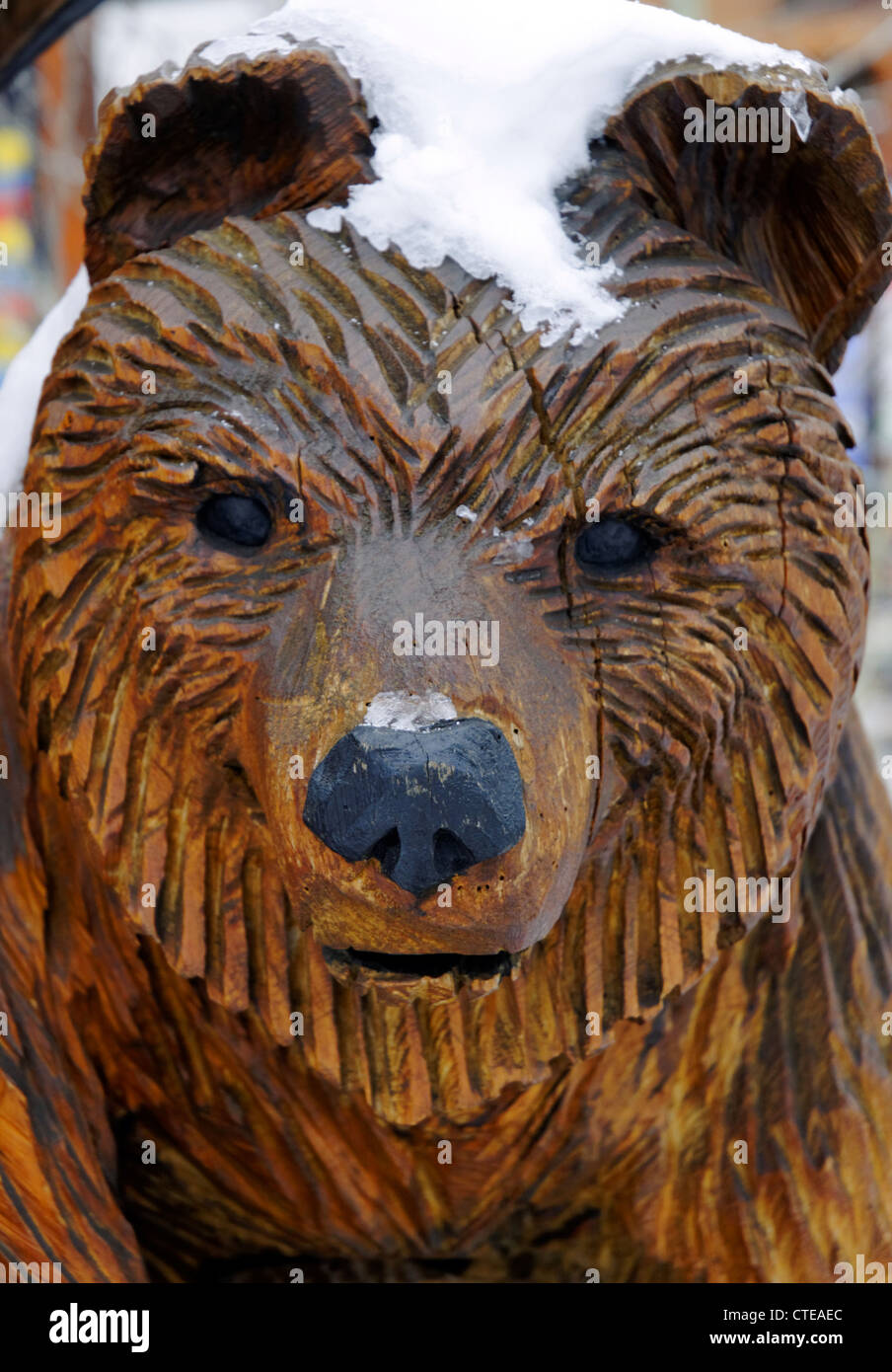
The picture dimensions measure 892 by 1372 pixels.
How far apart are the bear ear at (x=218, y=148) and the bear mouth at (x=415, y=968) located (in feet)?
1.45

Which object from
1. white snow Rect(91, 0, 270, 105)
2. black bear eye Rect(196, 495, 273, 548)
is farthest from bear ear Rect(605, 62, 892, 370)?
white snow Rect(91, 0, 270, 105)

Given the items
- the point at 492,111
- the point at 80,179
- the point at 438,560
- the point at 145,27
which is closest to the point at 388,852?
the point at 438,560

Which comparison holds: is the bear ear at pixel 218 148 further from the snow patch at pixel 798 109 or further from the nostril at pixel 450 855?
the nostril at pixel 450 855

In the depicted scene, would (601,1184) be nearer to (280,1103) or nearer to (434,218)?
(280,1103)

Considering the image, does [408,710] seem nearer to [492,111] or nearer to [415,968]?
[415,968]

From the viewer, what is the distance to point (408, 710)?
32.6 inches

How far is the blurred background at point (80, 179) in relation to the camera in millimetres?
2480

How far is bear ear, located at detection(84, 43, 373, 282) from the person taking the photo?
97 centimetres

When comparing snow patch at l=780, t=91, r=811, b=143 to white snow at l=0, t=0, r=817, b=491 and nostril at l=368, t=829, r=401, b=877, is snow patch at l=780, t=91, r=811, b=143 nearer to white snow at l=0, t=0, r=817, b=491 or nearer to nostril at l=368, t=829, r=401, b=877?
white snow at l=0, t=0, r=817, b=491

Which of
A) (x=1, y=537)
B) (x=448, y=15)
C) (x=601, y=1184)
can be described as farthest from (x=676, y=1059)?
(x=448, y=15)

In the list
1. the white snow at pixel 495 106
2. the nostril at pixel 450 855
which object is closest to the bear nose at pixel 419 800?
the nostril at pixel 450 855

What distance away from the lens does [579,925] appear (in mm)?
1021

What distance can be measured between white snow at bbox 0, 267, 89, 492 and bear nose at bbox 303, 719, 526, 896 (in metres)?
0.42

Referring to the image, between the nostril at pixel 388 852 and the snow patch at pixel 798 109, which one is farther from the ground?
the snow patch at pixel 798 109
